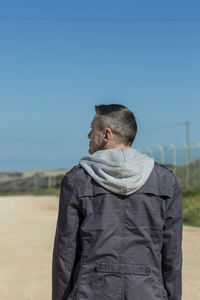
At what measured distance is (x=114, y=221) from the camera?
231 centimetres

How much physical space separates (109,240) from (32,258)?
5712mm

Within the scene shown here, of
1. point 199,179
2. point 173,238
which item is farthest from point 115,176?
point 199,179

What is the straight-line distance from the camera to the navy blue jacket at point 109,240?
2266 millimetres

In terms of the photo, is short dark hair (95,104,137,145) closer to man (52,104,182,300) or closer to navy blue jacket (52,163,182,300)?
man (52,104,182,300)

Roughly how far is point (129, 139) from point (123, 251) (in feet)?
1.75

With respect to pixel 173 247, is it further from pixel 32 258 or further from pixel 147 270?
pixel 32 258

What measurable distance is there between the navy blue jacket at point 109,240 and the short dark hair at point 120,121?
0.23m

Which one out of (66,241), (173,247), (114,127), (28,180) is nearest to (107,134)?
(114,127)

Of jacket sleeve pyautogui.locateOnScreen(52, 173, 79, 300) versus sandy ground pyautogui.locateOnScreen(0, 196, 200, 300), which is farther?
sandy ground pyautogui.locateOnScreen(0, 196, 200, 300)

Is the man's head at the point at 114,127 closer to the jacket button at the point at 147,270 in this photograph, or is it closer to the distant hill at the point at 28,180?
the jacket button at the point at 147,270

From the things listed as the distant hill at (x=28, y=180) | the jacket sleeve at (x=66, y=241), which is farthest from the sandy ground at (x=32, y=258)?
the distant hill at (x=28, y=180)

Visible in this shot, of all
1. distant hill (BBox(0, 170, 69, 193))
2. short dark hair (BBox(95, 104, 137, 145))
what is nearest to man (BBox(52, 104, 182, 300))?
short dark hair (BBox(95, 104, 137, 145))

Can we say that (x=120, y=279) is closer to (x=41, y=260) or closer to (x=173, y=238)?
(x=173, y=238)

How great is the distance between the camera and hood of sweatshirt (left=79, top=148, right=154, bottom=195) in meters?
2.31
